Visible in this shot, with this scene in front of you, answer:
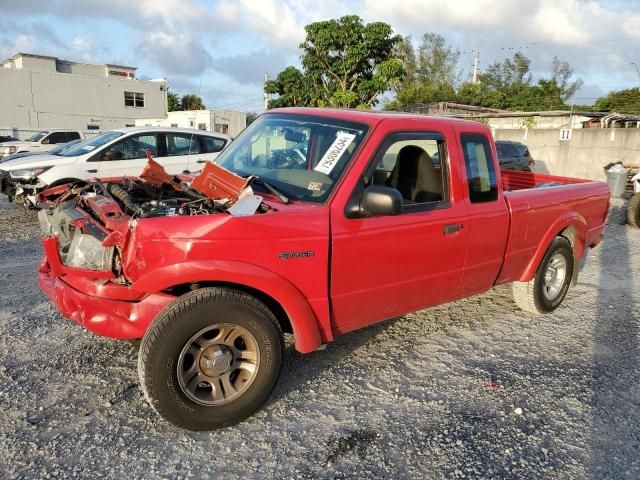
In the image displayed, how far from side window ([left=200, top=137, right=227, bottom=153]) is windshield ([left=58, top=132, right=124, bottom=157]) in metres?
1.55

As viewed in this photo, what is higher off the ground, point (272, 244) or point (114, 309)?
point (272, 244)

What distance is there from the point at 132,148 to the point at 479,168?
710 centimetres

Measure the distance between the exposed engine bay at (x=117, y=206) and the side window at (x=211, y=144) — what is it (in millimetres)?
5851

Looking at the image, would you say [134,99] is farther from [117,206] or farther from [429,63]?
[117,206]

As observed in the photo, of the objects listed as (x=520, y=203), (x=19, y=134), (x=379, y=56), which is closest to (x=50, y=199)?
(x=520, y=203)

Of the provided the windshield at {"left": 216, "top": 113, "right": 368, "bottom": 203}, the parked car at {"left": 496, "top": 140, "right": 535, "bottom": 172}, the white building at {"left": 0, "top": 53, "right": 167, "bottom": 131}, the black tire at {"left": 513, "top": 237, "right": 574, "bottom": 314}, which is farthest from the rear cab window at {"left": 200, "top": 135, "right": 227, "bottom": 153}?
the white building at {"left": 0, "top": 53, "right": 167, "bottom": 131}

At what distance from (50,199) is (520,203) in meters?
3.97

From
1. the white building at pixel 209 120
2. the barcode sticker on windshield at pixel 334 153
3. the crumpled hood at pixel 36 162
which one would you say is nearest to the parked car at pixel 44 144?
the crumpled hood at pixel 36 162

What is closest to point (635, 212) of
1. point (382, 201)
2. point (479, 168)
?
point (479, 168)

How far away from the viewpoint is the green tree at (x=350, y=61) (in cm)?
2725

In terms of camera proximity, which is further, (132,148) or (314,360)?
(132,148)

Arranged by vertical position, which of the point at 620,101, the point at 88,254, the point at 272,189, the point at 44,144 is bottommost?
the point at 88,254

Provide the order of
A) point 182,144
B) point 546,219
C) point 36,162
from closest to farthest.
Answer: point 546,219
point 36,162
point 182,144

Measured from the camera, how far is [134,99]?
4662cm
